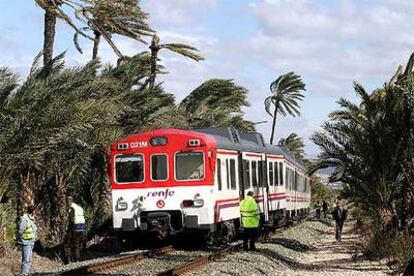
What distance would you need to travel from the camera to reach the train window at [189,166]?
56.9 feet

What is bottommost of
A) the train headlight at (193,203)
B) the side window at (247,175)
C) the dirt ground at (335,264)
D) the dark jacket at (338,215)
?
the dirt ground at (335,264)

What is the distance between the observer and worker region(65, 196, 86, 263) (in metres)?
17.1

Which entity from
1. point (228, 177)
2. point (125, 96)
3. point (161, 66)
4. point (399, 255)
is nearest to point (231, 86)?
point (161, 66)

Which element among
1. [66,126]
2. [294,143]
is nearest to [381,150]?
[66,126]

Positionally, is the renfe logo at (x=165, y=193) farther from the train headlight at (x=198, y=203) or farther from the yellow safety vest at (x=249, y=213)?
the yellow safety vest at (x=249, y=213)

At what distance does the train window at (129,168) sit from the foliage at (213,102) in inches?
476

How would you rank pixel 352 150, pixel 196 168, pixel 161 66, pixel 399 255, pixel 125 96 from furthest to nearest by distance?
1. pixel 161 66
2. pixel 125 96
3. pixel 352 150
4. pixel 196 168
5. pixel 399 255

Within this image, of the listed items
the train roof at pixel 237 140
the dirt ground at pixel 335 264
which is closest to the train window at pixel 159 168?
the train roof at pixel 237 140

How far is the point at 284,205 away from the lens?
26688 mm

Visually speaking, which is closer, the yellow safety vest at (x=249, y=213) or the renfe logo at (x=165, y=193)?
the renfe logo at (x=165, y=193)

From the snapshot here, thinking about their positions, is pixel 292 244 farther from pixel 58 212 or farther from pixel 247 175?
pixel 58 212

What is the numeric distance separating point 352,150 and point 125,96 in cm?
645

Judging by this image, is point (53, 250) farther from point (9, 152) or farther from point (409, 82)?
point (409, 82)

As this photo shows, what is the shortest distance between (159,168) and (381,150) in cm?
553
